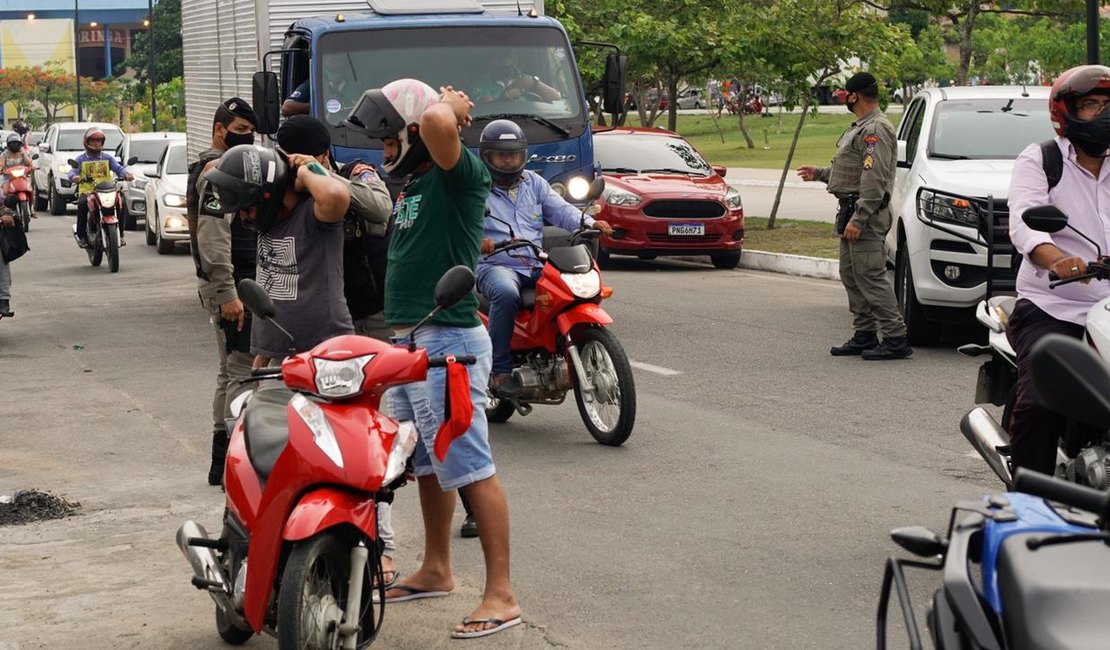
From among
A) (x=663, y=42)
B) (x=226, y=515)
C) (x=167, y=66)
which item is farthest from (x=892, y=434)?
(x=167, y=66)

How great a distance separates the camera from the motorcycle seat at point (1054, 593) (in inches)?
110

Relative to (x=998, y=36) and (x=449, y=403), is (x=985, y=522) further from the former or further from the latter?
(x=998, y=36)

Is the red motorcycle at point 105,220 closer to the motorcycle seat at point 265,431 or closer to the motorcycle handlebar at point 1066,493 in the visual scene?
the motorcycle seat at point 265,431

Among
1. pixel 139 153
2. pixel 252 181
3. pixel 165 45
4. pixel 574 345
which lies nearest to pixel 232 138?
pixel 574 345

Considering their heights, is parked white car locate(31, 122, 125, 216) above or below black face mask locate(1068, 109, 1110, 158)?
below

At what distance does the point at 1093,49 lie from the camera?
15.0m

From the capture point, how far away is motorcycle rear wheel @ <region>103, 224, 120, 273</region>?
21.1 metres

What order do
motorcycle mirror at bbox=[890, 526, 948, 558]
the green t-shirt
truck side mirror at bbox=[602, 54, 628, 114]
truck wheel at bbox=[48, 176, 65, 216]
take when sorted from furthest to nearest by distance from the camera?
truck wheel at bbox=[48, 176, 65, 216], truck side mirror at bbox=[602, 54, 628, 114], the green t-shirt, motorcycle mirror at bbox=[890, 526, 948, 558]

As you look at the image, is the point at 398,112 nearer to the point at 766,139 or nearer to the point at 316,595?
the point at 316,595

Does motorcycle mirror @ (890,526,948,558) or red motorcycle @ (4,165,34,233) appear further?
red motorcycle @ (4,165,34,233)

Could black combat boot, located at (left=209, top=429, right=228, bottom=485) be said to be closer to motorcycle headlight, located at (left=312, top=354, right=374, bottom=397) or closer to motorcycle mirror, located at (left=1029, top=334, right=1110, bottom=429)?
motorcycle headlight, located at (left=312, top=354, right=374, bottom=397)

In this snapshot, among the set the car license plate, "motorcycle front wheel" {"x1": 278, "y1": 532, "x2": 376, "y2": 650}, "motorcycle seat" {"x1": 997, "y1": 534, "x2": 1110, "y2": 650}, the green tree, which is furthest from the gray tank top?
the green tree

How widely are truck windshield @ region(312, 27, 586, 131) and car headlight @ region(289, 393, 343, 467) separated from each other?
26.8 feet

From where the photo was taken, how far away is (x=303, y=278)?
6219mm
